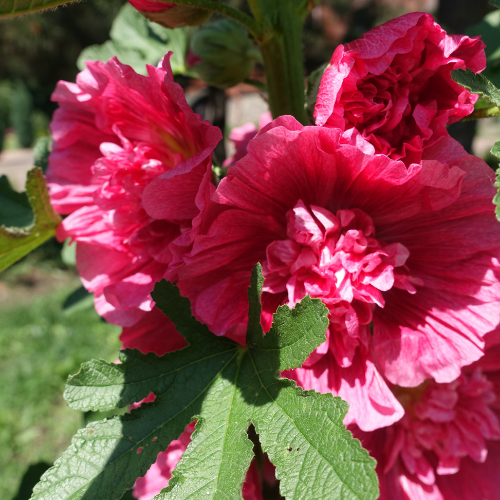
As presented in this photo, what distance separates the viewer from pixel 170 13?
75 cm

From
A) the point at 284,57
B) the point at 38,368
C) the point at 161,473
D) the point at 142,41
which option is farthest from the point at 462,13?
the point at 38,368

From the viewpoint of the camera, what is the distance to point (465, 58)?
640 mm

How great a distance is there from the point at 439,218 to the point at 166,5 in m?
0.49

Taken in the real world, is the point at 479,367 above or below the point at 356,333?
below

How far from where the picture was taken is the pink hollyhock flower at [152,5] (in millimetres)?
719

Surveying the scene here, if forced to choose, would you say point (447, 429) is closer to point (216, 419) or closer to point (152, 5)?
point (216, 419)

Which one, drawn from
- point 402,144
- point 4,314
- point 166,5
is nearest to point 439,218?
point 402,144

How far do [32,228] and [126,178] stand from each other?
0.21m

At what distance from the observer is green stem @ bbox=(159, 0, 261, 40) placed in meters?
0.69

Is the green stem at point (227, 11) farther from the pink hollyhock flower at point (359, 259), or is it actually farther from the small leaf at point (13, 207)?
the small leaf at point (13, 207)

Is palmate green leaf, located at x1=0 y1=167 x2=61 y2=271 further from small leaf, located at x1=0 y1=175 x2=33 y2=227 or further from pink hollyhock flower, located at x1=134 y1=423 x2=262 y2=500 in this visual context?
pink hollyhock flower, located at x1=134 y1=423 x2=262 y2=500

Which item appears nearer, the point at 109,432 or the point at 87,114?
the point at 109,432

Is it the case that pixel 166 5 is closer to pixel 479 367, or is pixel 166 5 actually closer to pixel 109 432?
pixel 109 432

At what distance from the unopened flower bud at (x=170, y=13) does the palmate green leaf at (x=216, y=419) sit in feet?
1.30
